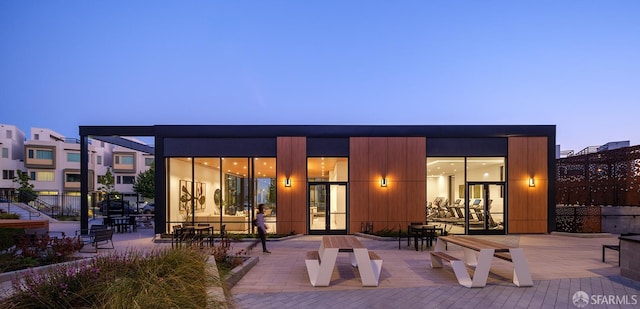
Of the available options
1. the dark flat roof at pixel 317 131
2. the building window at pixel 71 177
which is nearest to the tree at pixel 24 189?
the building window at pixel 71 177

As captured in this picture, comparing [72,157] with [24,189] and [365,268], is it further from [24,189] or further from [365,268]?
[365,268]

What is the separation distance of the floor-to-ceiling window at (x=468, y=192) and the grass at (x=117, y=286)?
12.0 m

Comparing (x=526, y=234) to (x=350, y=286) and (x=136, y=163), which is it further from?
(x=136, y=163)

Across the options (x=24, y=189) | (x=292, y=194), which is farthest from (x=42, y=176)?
(x=292, y=194)

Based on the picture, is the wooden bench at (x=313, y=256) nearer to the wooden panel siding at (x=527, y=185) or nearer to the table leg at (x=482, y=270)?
the table leg at (x=482, y=270)

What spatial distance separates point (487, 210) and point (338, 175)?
6401 millimetres

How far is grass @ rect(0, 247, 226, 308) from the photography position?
334 centimetres

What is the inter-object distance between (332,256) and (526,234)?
446 inches

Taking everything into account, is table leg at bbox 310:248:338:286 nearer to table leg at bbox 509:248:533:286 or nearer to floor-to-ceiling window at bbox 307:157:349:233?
table leg at bbox 509:248:533:286

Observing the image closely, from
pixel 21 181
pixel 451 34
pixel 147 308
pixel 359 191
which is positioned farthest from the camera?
pixel 21 181

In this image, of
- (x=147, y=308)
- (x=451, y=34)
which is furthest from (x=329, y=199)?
(x=451, y=34)

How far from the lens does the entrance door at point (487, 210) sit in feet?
47.8

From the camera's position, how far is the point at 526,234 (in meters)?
14.4

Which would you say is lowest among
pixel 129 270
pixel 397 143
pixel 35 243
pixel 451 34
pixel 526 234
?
pixel 526 234
